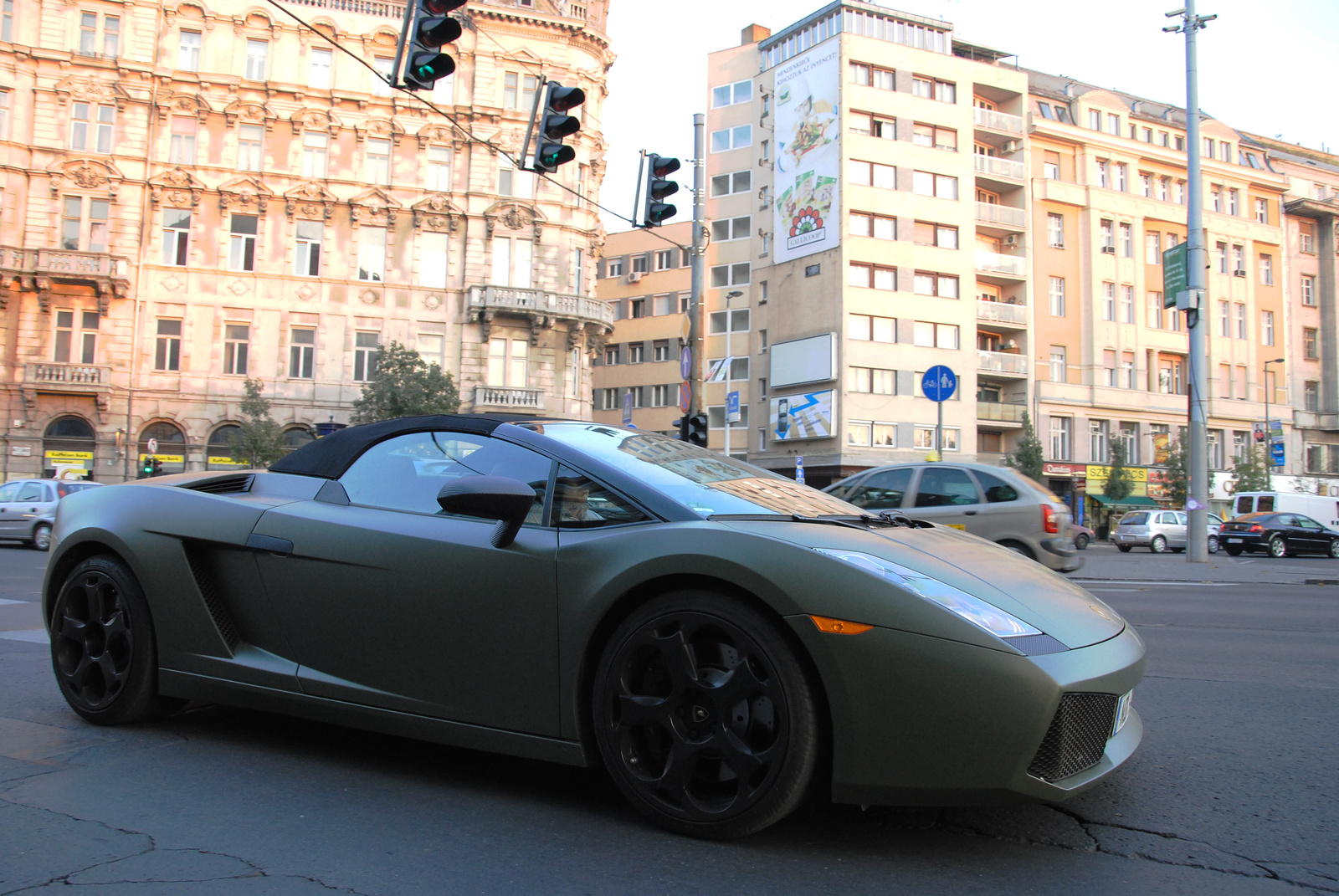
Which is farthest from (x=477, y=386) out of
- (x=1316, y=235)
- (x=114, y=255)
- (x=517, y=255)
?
(x=1316, y=235)

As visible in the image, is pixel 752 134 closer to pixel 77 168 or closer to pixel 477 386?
pixel 477 386

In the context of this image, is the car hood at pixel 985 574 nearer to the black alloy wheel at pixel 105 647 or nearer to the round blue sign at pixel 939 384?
the black alloy wheel at pixel 105 647

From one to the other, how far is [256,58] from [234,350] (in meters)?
11.7

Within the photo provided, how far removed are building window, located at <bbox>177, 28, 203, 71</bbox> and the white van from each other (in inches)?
1735

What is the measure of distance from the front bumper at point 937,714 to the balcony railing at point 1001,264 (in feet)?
164

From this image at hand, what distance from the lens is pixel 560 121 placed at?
415 inches

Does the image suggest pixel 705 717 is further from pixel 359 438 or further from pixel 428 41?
pixel 428 41

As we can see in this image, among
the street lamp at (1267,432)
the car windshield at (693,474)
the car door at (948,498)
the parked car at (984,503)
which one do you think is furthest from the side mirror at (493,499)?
the street lamp at (1267,432)

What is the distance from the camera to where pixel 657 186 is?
1279 centimetres

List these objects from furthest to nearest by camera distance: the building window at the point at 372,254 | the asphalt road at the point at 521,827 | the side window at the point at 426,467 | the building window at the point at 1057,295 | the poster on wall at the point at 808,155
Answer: the building window at the point at 1057,295, the poster on wall at the point at 808,155, the building window at the point at 372,254, the side window at the point at 426,467, the asphalt road at the point at 521,827

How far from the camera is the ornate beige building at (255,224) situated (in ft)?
121

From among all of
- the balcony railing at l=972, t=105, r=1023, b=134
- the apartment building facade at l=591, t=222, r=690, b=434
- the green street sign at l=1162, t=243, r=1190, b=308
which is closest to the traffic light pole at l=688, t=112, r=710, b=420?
the green street sign at l=1162, t=243, r=1190, b=308

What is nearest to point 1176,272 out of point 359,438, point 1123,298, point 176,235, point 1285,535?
point 1285,535

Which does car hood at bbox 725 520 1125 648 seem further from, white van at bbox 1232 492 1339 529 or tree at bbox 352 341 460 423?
white van at bbox 1232 492 1339 529
